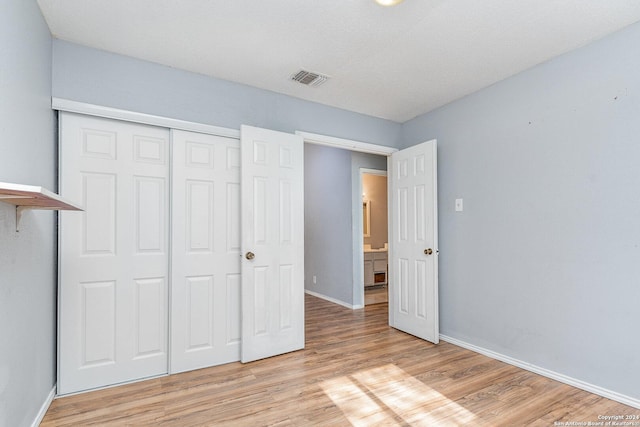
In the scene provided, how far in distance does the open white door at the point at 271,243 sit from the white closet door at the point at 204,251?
0.11 metres

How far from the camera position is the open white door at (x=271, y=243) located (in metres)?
2.92

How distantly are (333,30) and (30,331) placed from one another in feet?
8.44

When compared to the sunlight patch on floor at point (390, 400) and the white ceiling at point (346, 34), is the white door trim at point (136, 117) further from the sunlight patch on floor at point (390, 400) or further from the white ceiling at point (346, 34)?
the sunlight patch on floor at point (390, 400)

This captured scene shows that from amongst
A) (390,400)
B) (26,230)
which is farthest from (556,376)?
(26,230)

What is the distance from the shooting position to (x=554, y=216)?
258cm

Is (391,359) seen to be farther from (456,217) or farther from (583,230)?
(583,230)

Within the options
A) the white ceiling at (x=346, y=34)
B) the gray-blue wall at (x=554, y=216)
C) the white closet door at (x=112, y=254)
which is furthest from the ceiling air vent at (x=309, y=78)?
the gray-blue wall at (x=554, y=216)

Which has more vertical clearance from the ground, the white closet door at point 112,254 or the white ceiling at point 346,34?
the white ceiling at point 346,34

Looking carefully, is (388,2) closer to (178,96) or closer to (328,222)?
(178,96)

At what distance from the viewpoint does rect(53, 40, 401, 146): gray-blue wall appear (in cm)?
240

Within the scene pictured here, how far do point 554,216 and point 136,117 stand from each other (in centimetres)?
330

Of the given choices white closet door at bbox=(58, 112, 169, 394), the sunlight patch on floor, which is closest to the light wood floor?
the sunlight patch on floor

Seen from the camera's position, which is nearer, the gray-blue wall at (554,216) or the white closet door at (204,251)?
the gray-blue wall at (554,216)

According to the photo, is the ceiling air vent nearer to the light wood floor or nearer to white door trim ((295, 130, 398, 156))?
white door trim ((295, 130, 398, 156))
